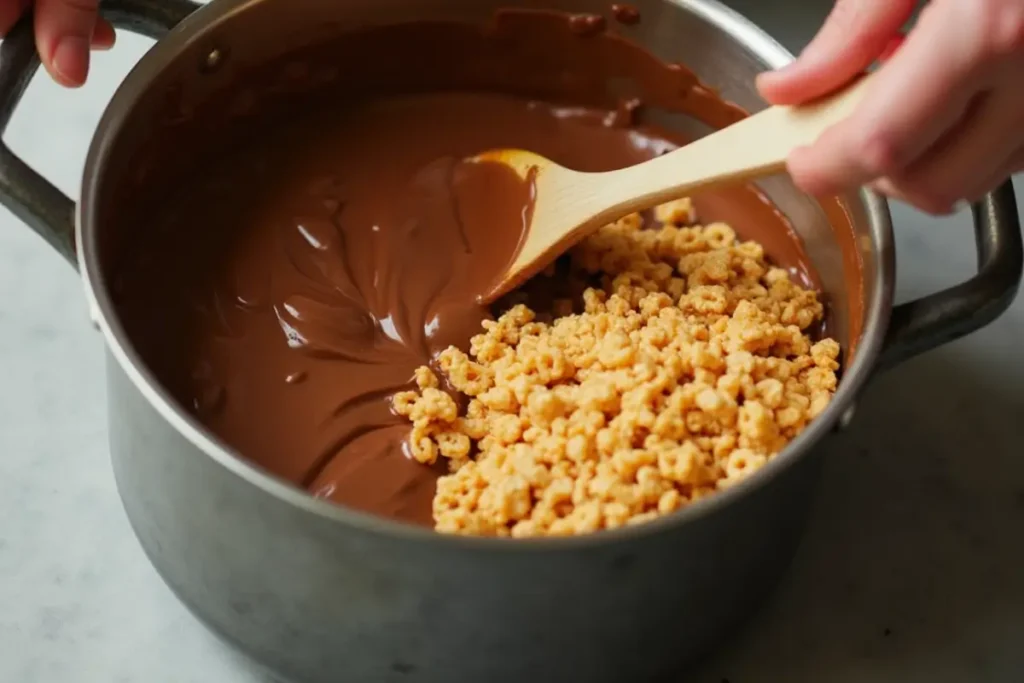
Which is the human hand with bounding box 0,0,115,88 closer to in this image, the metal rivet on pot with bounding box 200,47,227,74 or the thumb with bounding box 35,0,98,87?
the thumb with bounding box 35,0,98,87

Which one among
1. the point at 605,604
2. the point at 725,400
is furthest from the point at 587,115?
the point at 605,604

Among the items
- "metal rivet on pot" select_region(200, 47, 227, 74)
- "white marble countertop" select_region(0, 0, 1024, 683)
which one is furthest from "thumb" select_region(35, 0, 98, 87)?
"white marble countertop" select_region(0, 0, 1024, 683)

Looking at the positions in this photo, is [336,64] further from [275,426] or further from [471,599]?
[471,599]

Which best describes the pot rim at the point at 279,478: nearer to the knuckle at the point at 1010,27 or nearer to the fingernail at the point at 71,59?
the fingernail at the point at 71,59

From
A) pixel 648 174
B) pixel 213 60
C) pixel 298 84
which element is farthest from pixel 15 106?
pixel 648 174

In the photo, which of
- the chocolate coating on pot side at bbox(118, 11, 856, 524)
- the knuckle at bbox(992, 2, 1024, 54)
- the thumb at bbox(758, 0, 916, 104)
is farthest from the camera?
the chocolate coating on pot side at bbox(118, 11, 856, 524)

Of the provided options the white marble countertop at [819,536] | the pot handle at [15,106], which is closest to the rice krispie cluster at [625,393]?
the white marble countertop at [819,536]
